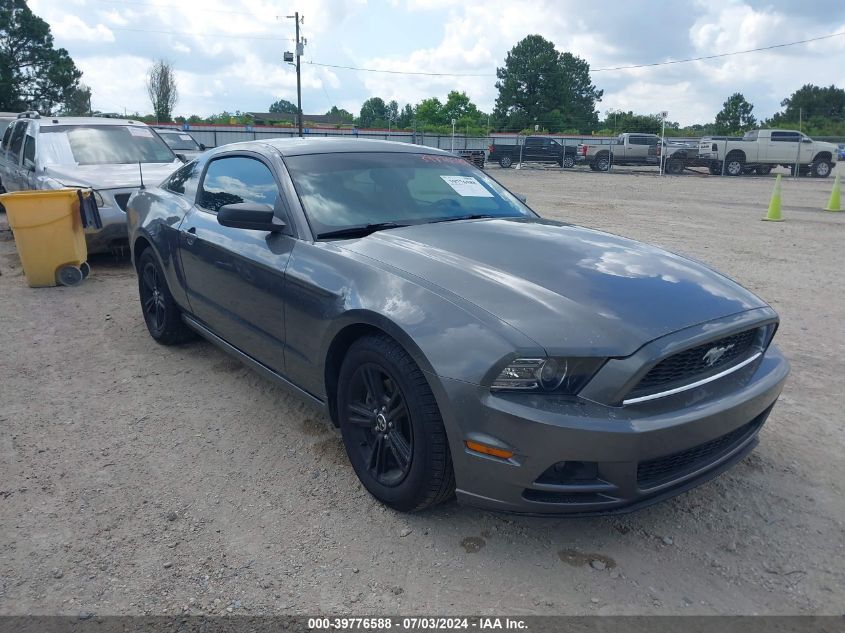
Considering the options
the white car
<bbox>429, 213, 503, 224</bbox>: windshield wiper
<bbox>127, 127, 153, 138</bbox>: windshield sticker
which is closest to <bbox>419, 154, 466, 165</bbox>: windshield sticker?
<bbox>429, 213, 503, 224</bbox>: windshield wiper

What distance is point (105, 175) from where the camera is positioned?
7.97 metres

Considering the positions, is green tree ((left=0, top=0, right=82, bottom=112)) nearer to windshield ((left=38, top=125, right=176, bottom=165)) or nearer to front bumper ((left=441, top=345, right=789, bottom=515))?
windshield ((left=38, top=125, right=176, bottom=165))

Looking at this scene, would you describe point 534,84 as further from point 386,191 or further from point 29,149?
point 386,191

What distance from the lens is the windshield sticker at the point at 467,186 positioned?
3.98 metres

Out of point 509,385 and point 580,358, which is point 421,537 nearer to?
point 509,385

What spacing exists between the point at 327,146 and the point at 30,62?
63662 mm

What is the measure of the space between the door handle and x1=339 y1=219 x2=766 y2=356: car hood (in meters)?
1.49

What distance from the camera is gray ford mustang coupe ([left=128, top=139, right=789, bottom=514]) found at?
2.30m

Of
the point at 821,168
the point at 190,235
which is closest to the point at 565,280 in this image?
the point at 190,235

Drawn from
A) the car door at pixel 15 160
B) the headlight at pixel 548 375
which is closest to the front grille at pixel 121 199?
the car door at pixel 15 160

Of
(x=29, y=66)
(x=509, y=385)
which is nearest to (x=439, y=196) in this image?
(x=509, y=385)

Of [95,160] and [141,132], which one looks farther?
[141,132]

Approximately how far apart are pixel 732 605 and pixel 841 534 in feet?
2.55

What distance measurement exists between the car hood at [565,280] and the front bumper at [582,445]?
0.24 m
